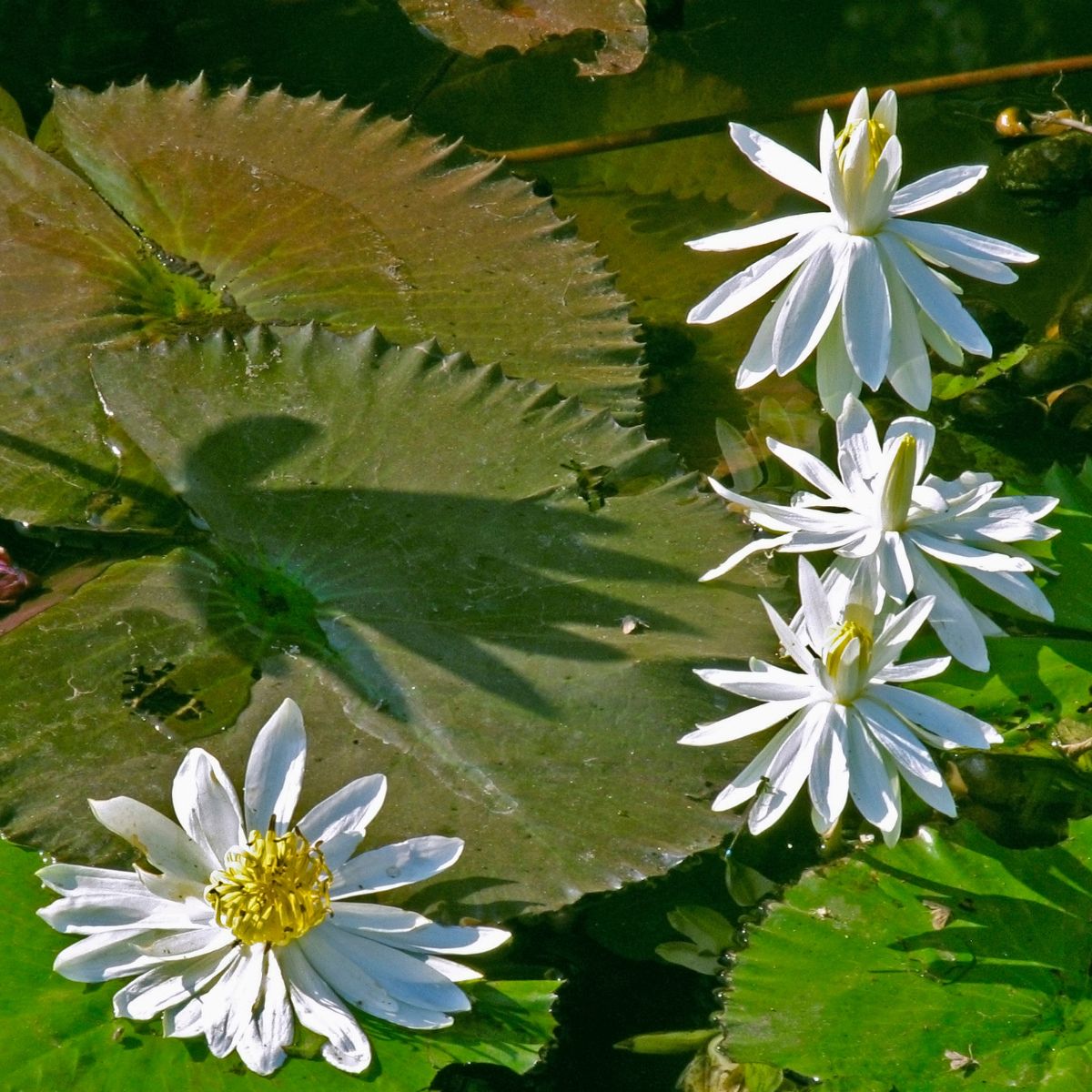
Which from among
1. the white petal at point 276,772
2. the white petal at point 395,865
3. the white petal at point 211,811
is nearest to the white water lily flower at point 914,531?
the white petal at point 395,865

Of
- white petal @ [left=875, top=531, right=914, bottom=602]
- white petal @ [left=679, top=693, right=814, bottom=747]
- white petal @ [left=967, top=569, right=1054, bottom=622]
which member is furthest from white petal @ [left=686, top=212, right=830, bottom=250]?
white petal @ [left=679, top=693, right=814, bottom=747]

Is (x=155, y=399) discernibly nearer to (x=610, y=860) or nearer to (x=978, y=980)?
(x=610, y=860)

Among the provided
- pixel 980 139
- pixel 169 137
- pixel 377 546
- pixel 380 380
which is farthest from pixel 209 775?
pixel 980 139

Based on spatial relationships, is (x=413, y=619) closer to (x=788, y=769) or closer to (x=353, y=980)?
(x=353, y=980)

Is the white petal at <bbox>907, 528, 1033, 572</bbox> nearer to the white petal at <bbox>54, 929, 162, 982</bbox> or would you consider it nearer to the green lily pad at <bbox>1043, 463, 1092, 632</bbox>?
the green lily pad at <bbox>1043, 463, 1092, 632</bbox>

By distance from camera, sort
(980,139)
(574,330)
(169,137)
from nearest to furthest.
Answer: (574,330) < (169,137) < (980,139)

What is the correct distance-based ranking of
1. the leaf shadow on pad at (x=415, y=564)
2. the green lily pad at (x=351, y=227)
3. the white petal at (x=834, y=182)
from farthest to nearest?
the green lily pad at (x=351, y=227)
the leaf shadow on pad at (x=415, y=564)
the white petal at (x=834, y=182)

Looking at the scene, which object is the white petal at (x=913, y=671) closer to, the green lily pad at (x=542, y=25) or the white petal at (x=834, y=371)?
the white petal at (x=834, y=371)
